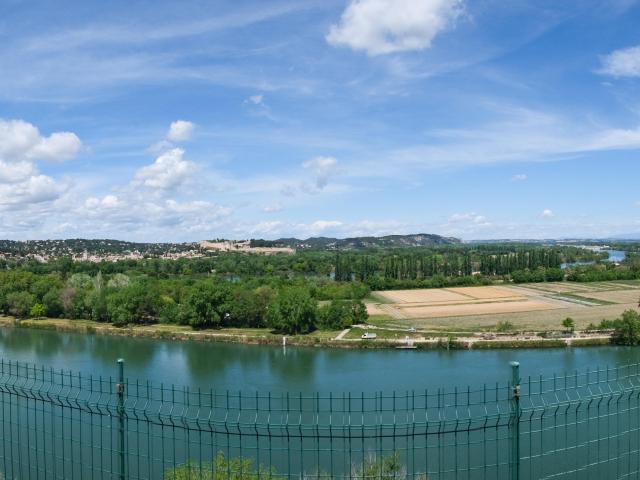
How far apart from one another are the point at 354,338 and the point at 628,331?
11323mm

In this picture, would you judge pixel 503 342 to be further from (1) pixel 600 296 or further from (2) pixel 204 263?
(2) pixel 204 263

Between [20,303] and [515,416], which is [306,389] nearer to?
[515,416]

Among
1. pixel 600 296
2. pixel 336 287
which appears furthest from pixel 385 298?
pixel 600 296

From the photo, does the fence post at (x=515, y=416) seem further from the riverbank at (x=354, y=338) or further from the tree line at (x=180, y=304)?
the tree line at (x=180, y=304)

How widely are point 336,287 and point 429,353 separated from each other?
1769 centimetres

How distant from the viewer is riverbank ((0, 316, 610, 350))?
24.3 meters

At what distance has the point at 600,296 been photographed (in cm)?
4019

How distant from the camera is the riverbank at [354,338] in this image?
2433cm

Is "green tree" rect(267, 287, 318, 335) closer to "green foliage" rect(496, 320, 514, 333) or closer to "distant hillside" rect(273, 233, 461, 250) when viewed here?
"green foliage" rect(496, 320, 514, 333)

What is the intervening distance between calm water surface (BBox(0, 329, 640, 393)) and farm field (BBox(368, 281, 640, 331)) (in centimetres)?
546

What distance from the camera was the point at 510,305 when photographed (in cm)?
3659

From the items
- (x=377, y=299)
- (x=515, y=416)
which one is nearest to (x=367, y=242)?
(x=377, y=299)

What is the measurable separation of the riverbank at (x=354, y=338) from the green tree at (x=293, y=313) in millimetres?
632

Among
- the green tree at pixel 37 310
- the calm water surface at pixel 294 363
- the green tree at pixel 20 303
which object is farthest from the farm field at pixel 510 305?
the green tree at pixel 20 303
